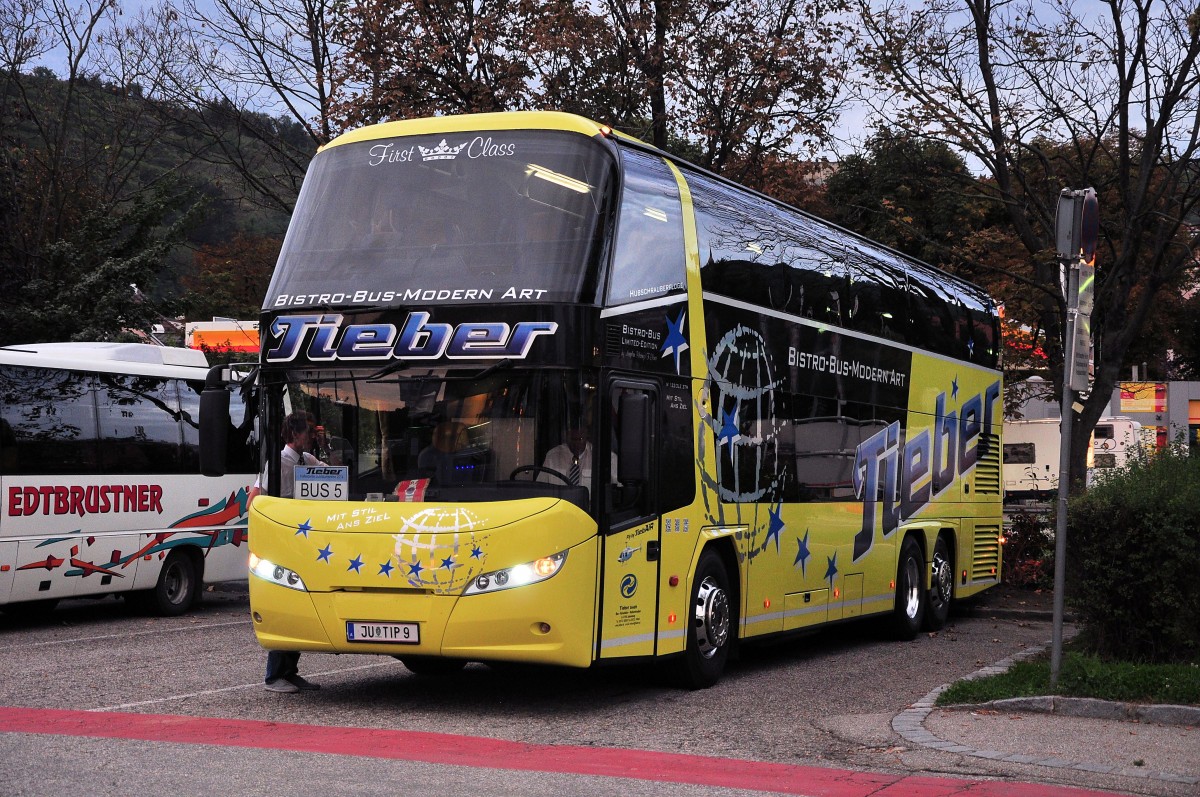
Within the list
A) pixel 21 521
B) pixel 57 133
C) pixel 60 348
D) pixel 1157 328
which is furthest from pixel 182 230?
pixel 1157 328

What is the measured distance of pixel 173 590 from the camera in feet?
61.1

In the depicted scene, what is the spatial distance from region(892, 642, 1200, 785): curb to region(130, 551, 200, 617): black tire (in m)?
10.6

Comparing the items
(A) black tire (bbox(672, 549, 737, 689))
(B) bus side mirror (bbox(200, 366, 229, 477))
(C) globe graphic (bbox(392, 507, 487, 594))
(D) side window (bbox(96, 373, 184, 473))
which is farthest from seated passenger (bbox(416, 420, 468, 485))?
(D) side window (bbox(96, 373, 184, 473))

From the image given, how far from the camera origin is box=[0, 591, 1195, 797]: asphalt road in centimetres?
764

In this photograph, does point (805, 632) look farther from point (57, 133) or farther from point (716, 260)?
point (57, 133)

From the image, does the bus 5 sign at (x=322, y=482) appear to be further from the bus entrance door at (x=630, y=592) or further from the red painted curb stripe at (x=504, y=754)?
the bus entrance door at (x=630, y=592)

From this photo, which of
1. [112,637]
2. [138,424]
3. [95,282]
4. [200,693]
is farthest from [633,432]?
[95,282]

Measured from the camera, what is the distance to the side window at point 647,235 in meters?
10.6

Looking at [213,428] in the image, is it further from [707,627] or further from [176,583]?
[176,583]

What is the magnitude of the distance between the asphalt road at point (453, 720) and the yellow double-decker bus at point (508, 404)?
0.50 meters

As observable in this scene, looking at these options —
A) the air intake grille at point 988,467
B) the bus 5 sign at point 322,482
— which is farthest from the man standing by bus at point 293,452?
the air intake grille at point 988,467

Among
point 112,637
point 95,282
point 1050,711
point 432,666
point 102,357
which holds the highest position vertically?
point 95,282

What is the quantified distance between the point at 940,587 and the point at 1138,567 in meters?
7.02

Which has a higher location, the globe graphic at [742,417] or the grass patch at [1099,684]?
the globe graphic at [742,417]
